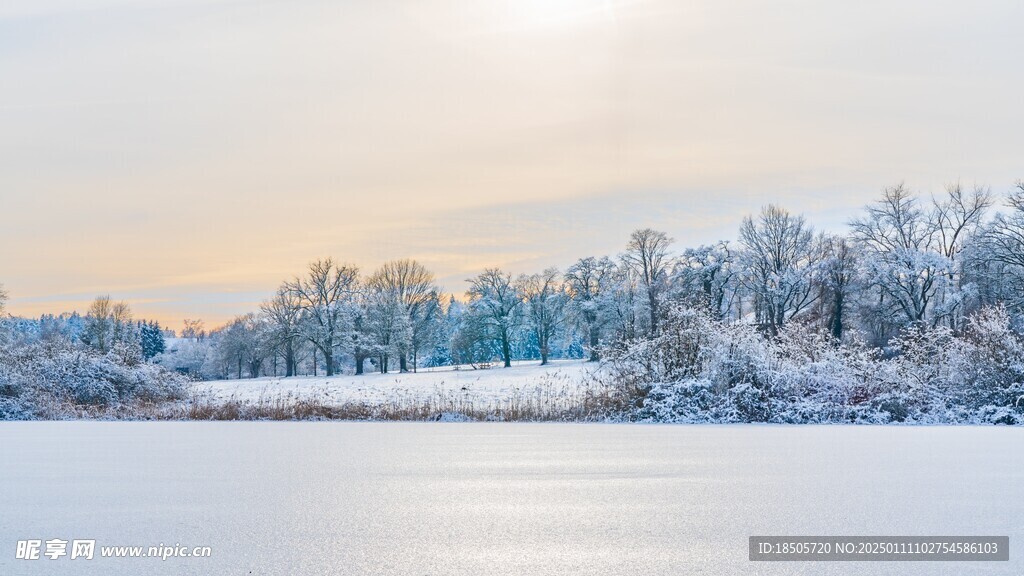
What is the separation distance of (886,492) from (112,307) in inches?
3001

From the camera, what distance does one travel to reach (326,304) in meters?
58.0

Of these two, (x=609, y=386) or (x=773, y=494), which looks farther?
(x=609, y=386)

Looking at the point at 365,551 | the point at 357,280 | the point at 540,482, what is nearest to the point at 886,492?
the point at 540,482

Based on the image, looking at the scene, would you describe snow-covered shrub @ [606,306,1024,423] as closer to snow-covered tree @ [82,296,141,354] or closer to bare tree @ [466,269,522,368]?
bare tree @ [466,269,522,368]

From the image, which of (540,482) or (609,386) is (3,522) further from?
(609,386)

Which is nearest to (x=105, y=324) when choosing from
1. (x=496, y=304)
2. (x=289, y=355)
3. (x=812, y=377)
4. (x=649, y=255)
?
(x=289, y=355)

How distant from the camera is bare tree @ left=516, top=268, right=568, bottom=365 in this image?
6438cm

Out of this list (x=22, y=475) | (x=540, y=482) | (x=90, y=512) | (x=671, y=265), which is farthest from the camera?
(x=671, y=265)

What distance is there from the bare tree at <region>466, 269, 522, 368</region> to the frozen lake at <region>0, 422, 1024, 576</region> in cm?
5025

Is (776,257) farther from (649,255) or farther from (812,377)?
(812,377)

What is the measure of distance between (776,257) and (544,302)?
22.1 m

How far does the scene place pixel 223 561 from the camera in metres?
4.75

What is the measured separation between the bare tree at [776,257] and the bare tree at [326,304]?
27797 mm

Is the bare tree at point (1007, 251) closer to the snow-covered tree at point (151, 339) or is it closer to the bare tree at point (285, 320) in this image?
the bare tree at point (285, 320)
